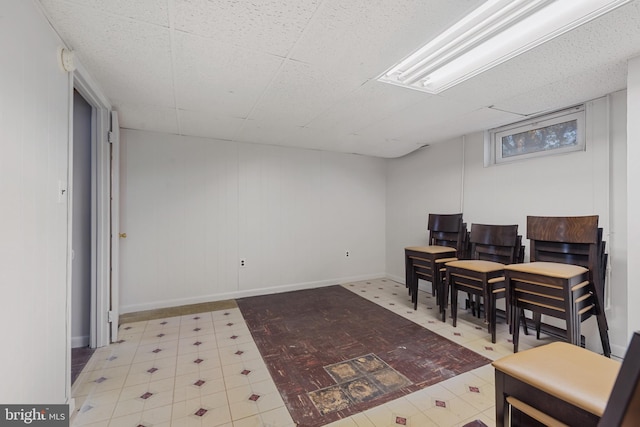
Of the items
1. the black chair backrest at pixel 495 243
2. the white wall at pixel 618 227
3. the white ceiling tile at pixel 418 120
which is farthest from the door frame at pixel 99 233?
the white wall at pixel 618 227

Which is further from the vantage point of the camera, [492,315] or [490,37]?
[492,315]

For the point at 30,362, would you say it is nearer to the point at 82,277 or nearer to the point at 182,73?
the point at 82,277

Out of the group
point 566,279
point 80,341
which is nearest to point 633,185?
point 566,279

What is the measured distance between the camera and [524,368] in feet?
3.47

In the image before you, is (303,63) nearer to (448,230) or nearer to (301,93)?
(301,93)

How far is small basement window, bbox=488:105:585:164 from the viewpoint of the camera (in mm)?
2771

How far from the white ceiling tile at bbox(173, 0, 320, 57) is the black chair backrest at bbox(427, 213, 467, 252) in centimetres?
308

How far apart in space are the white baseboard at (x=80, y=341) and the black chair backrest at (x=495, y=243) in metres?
4.41

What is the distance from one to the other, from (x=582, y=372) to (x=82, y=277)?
149 inches

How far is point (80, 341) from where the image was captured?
2666 millimetres

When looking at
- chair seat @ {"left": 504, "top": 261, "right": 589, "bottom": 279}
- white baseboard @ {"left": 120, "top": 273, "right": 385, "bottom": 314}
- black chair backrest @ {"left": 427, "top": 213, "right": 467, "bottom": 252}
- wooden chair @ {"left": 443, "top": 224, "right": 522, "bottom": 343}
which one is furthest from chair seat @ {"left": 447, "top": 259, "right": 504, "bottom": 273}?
white baseboard @ {"left": 120, "top": 273, "right": 385, "bottom": 314}

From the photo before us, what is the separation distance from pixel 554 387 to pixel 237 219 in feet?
12.9

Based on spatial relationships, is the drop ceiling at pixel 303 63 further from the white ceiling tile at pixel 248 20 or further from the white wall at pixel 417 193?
the white wall at pixel 417 193

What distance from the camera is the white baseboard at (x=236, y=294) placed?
3.61 metres
